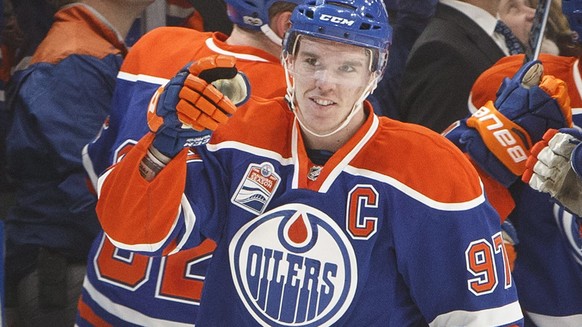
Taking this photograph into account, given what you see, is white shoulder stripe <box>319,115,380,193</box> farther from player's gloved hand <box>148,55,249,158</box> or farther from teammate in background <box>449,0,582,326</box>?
teammate in background <box>449,0,582,326</box>

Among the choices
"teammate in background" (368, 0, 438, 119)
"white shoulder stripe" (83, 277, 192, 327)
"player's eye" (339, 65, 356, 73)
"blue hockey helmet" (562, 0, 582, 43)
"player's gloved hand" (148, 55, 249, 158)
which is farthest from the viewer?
"teammate in background" (368, 0, 438, 119)

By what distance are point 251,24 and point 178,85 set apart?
67cm

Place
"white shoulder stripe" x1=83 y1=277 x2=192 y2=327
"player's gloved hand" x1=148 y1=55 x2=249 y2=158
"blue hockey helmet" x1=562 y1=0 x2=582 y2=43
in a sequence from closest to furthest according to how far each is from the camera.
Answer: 1. "player's gloved hand" x1=148 y1=55 x2=249 y2=158
2. "blue hockey helmet" x1=562 y1=0 x2=582 y2=43
3. "white shoulder stripe" x1=83 y1=277 x2=192 y2=327

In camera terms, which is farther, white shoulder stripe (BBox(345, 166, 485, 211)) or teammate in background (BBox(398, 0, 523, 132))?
teammate in background (BBox(398, 0, 523, 132))

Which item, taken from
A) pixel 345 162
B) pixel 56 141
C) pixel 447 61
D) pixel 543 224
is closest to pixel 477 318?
pixel 345 162

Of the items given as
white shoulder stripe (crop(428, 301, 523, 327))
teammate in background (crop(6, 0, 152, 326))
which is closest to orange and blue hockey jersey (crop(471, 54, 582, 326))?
white shoulder stripe (crop(428, 301, 523, 327))

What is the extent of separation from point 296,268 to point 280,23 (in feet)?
2.54

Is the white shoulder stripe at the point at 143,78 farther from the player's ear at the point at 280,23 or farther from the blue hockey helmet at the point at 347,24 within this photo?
the blue hockey helmet at the point at 347,24

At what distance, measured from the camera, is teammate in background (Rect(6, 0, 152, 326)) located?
127 inches

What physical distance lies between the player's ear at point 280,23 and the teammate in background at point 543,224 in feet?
1.61

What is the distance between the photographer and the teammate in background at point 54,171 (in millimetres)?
3221

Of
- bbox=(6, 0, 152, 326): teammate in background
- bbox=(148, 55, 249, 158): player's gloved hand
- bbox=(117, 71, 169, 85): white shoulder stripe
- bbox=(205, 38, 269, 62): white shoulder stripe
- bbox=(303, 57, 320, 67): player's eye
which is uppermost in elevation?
bbox=(303, 57, 320, 67): player's eye

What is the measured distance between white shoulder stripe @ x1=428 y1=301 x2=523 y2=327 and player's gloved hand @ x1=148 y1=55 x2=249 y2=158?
57 cm

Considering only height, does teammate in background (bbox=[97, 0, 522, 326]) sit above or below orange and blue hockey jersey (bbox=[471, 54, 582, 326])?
above
